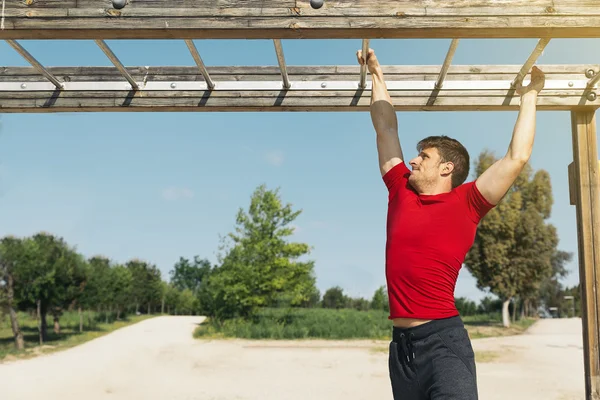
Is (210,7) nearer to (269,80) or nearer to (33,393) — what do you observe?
(269,80)

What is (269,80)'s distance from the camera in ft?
11.7

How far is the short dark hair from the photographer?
2.23 metres

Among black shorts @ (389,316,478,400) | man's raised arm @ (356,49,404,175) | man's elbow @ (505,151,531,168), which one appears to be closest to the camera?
black shorts @ (389,316,478,400)

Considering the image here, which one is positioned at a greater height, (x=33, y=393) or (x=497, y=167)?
(x=497, y=167)

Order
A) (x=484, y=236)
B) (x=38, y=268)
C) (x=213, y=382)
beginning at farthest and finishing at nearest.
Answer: (x=484, y=236) < (x=38, y=268) < (x=213, y=382)

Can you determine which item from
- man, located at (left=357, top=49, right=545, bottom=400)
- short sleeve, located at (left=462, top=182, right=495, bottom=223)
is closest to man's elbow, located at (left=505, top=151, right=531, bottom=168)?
man, located at (left=357, top=49, right=545, bottom=400)

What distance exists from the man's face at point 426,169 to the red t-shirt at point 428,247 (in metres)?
0.05

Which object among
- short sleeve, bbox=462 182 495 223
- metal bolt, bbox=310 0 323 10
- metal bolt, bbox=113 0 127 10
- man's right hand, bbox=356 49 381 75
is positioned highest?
metal bolt, bbox=113 0 127 10

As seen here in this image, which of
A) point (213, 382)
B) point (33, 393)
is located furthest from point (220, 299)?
point (33, 393)

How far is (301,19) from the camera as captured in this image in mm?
2223

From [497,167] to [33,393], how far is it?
9.22 metres

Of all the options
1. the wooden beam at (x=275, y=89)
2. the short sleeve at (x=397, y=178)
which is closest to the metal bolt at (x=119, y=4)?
the short sleeve at (x=397, y=178)

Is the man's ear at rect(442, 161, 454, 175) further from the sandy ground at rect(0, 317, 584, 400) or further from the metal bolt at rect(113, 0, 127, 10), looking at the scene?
the sandy ground at rect(0, 317, 584, 400)

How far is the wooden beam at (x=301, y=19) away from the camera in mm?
2191
